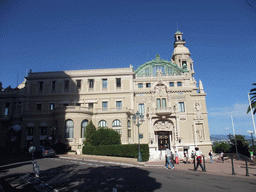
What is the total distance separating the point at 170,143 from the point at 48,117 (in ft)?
84.7

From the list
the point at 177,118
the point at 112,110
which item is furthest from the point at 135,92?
the point at 177,118

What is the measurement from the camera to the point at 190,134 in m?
40.0

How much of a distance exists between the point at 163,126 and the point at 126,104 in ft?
29.4

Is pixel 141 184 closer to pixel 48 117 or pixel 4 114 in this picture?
pixel 48 117

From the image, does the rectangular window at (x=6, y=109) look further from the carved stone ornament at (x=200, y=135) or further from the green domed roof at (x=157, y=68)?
the carved stone ornament at (x=200, y=135)

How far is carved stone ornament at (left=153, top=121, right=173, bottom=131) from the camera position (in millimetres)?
40438

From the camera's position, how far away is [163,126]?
4056 cm

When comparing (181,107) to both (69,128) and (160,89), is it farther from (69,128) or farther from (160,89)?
(69,128)

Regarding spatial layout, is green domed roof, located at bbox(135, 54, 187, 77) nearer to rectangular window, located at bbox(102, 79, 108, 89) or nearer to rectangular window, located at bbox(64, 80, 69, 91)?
rectangular window, located at bbox(102, 79, 108, 89)

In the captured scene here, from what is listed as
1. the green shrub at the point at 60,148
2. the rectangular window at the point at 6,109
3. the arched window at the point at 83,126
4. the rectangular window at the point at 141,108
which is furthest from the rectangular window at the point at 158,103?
the rectangular window at the point at 6,109

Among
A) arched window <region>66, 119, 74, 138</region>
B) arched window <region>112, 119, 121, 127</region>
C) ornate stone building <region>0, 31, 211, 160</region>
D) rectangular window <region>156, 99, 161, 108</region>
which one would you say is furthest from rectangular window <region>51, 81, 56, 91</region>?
rectangular window <region>156, 99, 161, 108</region>

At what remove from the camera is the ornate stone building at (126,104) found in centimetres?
3897

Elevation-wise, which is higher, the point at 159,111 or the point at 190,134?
the point at 159,111

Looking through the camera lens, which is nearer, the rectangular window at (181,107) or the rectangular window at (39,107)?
the rectangular window at (181,107)
